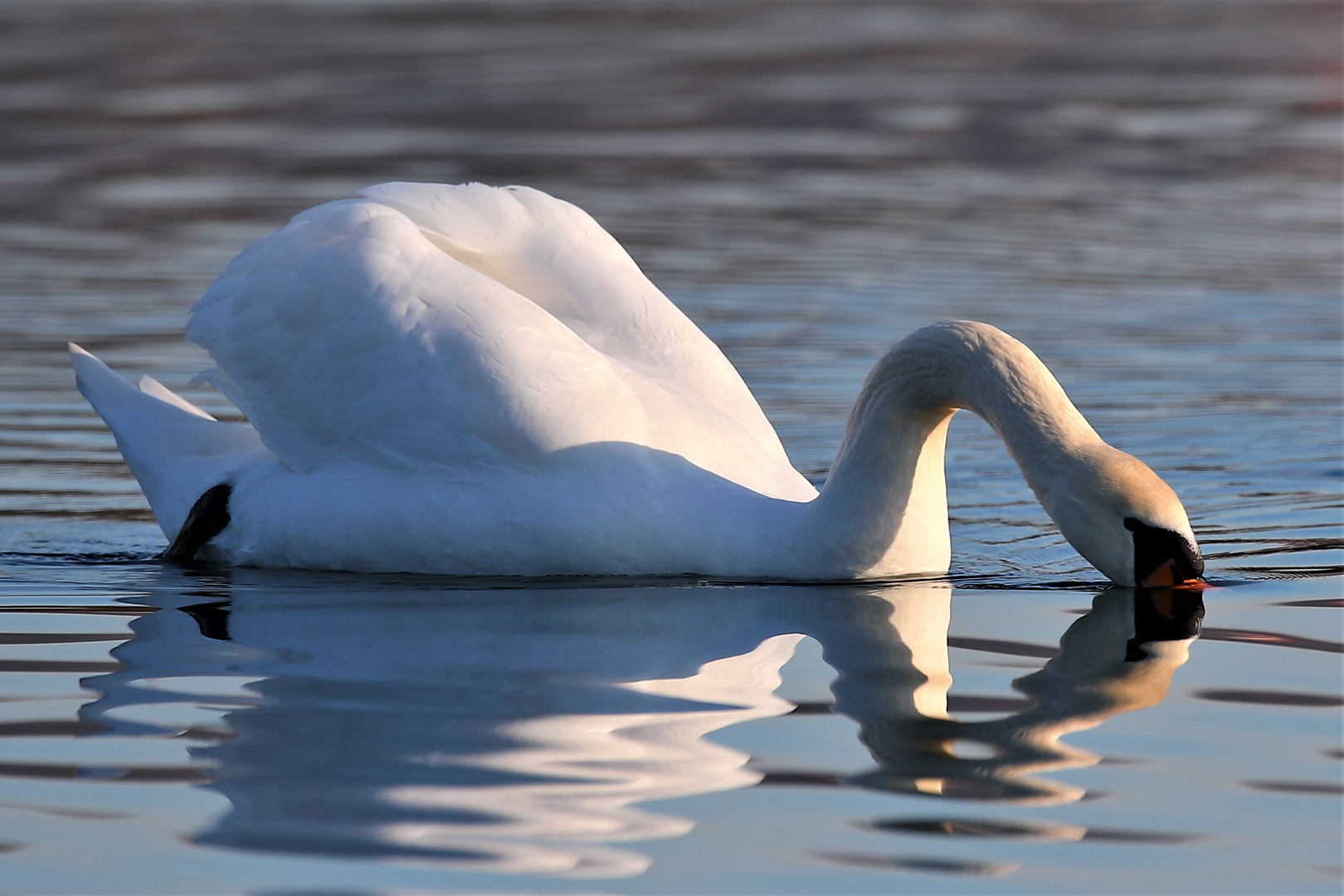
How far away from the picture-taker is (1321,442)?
9.32 metres

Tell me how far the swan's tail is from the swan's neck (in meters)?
2.20

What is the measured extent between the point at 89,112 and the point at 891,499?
1789 cm

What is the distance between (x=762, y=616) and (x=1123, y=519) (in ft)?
3.55

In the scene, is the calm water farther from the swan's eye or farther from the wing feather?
the wing feather

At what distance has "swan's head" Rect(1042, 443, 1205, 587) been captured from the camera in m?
6.24

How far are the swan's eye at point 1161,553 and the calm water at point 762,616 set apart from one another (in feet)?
0.40

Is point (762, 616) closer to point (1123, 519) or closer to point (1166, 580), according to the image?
point (1123, 519)

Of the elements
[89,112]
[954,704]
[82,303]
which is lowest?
[954,704]

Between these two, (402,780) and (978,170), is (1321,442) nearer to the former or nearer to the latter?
(402,780)

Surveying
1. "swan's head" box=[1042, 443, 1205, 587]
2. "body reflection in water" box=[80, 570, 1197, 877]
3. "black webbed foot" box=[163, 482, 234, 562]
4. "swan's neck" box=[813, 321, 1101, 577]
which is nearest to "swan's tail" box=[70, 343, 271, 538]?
"black webbed foot" box=[163, 482, 234, 562]

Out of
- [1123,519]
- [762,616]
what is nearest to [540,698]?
[762,616]

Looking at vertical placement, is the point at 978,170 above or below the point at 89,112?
below

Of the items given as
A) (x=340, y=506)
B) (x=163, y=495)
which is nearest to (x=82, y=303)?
(x=163, y=495)

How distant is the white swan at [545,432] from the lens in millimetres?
6574
